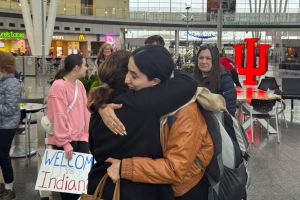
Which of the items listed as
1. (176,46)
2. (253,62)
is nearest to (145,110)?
(253,62)

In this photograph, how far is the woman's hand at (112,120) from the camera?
184 centimetres

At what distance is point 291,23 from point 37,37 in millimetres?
34108

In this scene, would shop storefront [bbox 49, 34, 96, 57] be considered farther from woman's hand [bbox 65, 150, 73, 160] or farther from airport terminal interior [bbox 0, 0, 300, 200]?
woman's hand [bbox 65, 150, 73, 160]

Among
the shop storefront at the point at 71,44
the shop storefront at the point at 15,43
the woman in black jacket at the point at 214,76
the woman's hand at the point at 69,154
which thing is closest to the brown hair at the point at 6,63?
the woman's hand at the point at 69,154

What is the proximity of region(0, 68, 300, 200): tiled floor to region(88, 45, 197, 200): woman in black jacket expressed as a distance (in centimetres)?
318

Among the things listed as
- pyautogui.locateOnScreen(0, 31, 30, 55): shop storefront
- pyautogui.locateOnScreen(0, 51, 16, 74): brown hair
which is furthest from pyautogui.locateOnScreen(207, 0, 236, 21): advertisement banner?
pyautogui.locateOnScreen(0, 31, 30, 55): shop storefront

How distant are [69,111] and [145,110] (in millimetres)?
2372

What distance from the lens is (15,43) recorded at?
138ft

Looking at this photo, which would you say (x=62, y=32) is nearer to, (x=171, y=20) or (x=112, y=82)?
(x=171, y=20)

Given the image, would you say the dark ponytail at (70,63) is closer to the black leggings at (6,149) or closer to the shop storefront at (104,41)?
the black leggings at (6,149)

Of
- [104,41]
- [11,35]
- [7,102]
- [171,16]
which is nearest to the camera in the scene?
[7,102]

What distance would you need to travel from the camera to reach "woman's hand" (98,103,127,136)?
72.3 inches

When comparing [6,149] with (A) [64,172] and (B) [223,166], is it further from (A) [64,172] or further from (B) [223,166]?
(B) [223,166]

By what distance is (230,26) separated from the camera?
→ 170 ft
